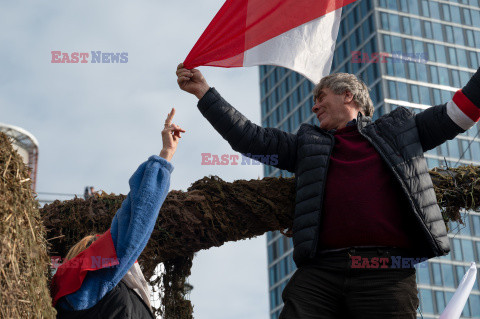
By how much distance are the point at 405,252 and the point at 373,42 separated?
6249cm

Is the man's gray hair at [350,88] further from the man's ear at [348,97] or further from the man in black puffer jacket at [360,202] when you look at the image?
the man in black puffer jacket at [360,202]

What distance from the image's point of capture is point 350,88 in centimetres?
579

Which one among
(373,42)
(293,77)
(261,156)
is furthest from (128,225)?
(293,77)

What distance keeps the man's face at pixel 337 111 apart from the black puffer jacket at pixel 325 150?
6.7 inches

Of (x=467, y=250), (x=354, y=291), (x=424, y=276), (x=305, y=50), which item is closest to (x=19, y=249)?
(x=354, y=291)

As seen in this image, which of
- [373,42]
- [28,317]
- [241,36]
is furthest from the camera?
[373,42]

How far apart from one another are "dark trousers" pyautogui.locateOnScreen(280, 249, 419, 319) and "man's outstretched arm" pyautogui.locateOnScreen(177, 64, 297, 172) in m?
0.89

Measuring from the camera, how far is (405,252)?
496cm

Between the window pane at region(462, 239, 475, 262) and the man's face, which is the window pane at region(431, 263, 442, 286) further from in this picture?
the man's face

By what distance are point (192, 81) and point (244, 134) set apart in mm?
620

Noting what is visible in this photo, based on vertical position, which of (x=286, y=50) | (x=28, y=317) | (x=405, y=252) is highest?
(x=286, y=50)

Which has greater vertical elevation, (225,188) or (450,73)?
(450,73)

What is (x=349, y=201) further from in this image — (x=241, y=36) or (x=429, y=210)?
(x=241, y=36)

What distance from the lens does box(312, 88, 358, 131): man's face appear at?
574cm
